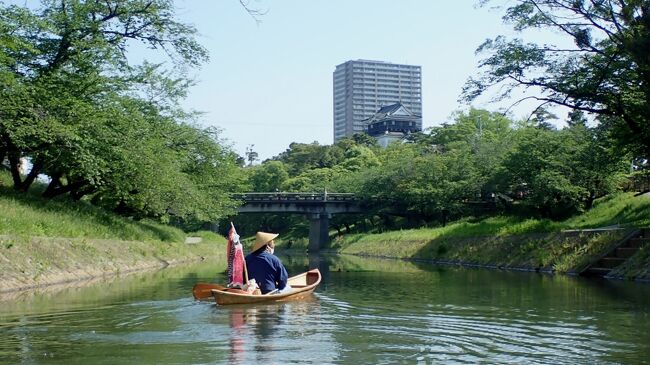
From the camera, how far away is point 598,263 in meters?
27.7

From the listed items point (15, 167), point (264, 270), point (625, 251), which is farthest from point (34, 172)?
point (625, 251)

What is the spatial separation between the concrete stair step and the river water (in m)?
6.61

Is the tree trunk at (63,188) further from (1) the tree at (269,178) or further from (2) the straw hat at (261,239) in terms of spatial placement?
(1) the tree at (269,178)

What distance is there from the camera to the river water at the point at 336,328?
9.78 meters

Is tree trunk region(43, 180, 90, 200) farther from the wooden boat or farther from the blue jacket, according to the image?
the wooden boat

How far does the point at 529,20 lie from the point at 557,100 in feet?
10.4

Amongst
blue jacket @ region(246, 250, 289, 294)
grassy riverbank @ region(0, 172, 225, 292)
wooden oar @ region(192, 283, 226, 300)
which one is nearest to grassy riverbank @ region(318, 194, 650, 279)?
blue jacket @ region(246, 250, 289, 294)

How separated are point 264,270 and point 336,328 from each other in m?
4.30

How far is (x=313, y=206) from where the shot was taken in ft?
245

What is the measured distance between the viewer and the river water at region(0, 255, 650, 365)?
9.78 m

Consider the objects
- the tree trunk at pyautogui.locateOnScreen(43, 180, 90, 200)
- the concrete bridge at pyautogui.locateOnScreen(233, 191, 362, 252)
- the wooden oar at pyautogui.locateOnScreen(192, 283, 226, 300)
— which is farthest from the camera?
the concrete bridge at pyautogui.locateOnScreen(233, 191, 362, 252)

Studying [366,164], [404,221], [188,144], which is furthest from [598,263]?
[366,164]

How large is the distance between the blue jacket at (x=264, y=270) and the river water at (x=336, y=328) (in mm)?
625

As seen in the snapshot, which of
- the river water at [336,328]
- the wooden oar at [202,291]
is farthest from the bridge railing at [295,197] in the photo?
the wooden oar at [202,291]
